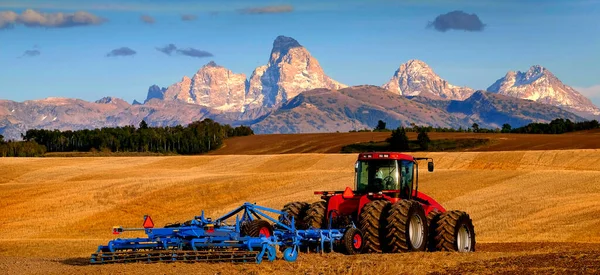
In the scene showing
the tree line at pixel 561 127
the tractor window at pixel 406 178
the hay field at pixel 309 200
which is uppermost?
the tree line at pixel 561 127

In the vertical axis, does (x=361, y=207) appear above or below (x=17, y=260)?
above

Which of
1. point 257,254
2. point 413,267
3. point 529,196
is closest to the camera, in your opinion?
point 413,267

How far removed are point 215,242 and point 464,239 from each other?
8.15 meters

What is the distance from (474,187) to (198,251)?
3314cm

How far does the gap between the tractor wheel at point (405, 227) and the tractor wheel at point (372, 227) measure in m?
0.29

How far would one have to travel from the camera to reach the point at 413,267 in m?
18.4

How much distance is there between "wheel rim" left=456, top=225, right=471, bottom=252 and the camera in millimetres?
24344

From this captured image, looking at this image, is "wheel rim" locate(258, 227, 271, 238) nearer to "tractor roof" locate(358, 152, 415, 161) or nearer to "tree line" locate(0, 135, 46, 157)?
"tractor roof" locate(358, 152, 415, 161)

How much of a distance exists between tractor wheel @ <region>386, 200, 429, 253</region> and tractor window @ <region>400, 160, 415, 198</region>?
1.76 meters

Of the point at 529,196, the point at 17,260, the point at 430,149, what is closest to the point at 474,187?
the point at 529,196

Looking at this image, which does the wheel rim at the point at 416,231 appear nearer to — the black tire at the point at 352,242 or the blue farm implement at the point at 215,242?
the black tire at the point at 352,242

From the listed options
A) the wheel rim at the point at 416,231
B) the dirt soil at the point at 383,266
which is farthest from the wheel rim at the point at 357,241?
the wheel rim at the point at 416,231

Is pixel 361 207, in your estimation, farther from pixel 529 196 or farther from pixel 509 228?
pixel 529 196

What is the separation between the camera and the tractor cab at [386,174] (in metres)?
24.5
